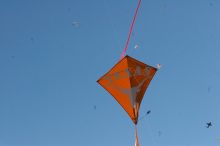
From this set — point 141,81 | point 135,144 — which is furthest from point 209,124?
point 135,144

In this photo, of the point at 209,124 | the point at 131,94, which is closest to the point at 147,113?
the point at 131,94

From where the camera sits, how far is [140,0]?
23.0 metres

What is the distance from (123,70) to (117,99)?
5.52 ft

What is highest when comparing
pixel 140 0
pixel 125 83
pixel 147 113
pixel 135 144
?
pixel 140 0

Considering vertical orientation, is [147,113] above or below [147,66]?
below

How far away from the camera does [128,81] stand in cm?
2555

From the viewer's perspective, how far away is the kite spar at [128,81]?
24969mm

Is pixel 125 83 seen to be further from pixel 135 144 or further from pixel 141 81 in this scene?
pixel 135 144

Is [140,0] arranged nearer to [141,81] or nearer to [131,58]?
[131,58]

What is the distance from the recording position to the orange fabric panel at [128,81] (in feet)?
81.9

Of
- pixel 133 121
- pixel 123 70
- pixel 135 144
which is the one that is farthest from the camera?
pixel 123 70

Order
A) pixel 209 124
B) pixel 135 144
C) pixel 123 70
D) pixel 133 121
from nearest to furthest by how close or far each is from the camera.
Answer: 1. pixel 135 144
2. pixel 133 121
3. pixel 123 70
4. pixel 209 124

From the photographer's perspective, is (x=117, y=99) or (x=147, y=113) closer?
(x=147, y=113)

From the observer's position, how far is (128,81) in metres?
25.5
